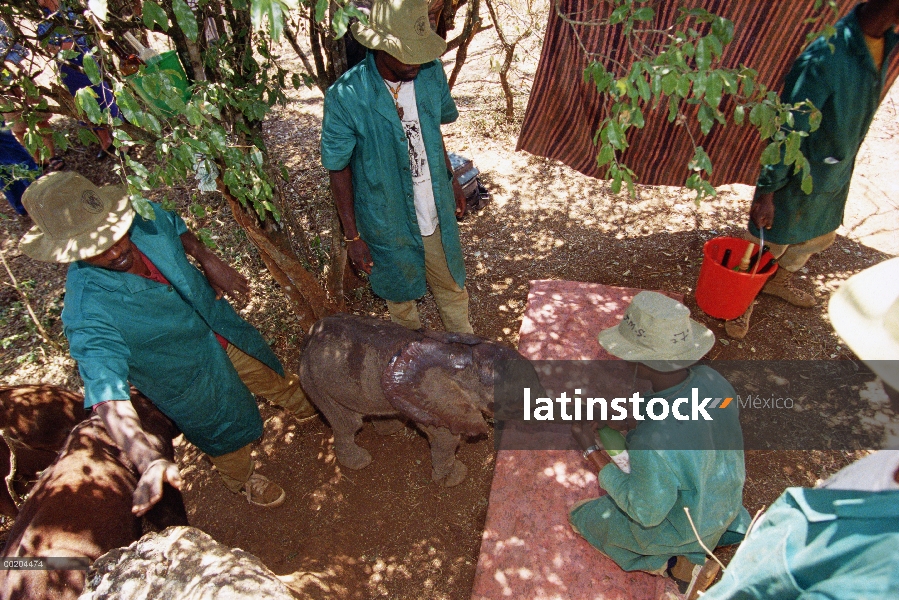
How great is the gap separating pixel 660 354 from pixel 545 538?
1433 mm

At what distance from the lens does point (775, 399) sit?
372 cm

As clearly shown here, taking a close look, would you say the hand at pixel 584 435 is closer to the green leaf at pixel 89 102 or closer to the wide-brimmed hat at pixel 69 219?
the wide-brimmed hat at pixel 69 219

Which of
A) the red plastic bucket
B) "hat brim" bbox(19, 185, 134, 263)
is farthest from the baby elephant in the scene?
the red plastic bucket

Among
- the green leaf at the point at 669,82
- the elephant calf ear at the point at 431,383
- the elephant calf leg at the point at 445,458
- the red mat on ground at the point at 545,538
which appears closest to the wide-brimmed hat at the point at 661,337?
the green leaf at the point at 669,82

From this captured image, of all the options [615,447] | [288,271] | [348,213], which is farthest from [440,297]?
[615,447]

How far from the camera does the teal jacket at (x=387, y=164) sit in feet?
9.88

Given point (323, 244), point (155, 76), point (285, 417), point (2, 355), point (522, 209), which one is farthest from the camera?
point (522, 209)

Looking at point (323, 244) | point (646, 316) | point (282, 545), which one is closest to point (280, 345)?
point (323, 244)

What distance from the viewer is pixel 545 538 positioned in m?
2.98

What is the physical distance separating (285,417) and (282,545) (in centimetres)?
103

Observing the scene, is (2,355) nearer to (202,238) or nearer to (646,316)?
(202,238)

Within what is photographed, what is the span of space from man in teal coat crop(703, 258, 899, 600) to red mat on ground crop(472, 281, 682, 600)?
1010mm

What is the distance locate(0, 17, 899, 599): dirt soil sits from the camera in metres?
3.21

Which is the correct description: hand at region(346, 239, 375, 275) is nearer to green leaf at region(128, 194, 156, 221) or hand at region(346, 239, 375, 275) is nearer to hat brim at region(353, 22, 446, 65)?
hat brim at region(353, 22, 446, 65)
